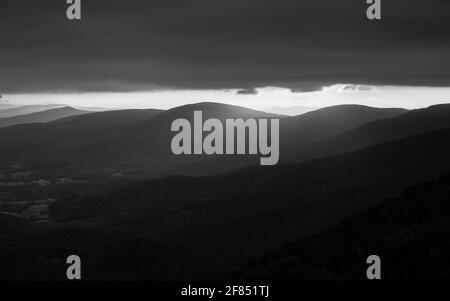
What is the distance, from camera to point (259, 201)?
148875mm

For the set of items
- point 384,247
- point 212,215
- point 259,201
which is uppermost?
point 259,201

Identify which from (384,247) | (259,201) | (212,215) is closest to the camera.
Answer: (384,247)

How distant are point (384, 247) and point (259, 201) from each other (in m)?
111

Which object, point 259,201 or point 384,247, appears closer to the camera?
point 384,247

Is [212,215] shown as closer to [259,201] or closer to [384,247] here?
[259,201]

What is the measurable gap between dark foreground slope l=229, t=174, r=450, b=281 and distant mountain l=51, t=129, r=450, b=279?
143ft

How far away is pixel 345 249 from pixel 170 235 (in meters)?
87.9

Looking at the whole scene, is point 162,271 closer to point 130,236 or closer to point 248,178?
point 130,236

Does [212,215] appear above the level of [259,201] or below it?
below

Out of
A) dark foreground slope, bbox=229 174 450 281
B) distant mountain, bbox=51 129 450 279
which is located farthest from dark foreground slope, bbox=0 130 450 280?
dark foreground slope, bbox=229 174 450 281

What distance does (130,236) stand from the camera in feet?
405

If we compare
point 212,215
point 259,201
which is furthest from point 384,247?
point 259,201

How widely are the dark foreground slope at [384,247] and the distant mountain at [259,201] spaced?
143ft

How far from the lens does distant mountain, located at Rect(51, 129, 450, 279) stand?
11100 cm
